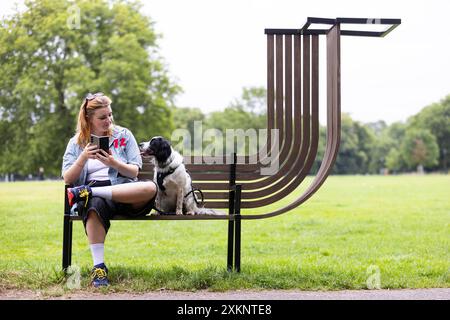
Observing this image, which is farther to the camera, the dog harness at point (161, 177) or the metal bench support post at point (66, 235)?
the dog harness at point (161, 177)

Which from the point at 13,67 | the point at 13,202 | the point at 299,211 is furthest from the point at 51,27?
the point at 299,211

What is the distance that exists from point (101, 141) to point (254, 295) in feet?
4.89

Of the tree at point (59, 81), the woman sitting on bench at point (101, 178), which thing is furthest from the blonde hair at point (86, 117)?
the tree at point (59, 81)

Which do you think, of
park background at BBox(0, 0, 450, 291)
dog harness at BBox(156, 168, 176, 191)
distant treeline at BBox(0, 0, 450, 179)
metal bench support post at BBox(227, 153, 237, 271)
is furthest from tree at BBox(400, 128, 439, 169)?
dog harness at BBox(156, 168, 176, 191)

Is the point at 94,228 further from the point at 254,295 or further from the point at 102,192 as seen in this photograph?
the point at 254,295

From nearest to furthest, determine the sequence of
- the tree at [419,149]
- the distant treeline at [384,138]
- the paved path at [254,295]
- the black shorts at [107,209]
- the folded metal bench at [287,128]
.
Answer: the paved path at [254,295]
the black shorts at [107,209]
the folded metal bench at [287,128]
the distant treeline at [384,138]
the tree at [419,149]

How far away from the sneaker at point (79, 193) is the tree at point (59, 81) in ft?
58.5

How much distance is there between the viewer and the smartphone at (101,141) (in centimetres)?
416

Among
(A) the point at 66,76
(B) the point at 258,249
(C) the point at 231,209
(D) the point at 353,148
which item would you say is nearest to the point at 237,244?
(C) the point at 231,209

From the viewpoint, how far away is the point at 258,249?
846 centimetres

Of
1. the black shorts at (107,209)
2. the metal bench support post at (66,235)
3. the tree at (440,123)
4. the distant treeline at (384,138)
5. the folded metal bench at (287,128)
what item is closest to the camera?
the black shorts at (107,209)

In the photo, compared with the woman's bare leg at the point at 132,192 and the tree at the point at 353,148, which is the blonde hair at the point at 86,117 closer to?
the woman's bare leg at the point at 132,192

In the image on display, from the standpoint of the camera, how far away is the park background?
15.9 ft

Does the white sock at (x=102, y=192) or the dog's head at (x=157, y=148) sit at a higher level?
the dog's head at (x=157, y=148)
